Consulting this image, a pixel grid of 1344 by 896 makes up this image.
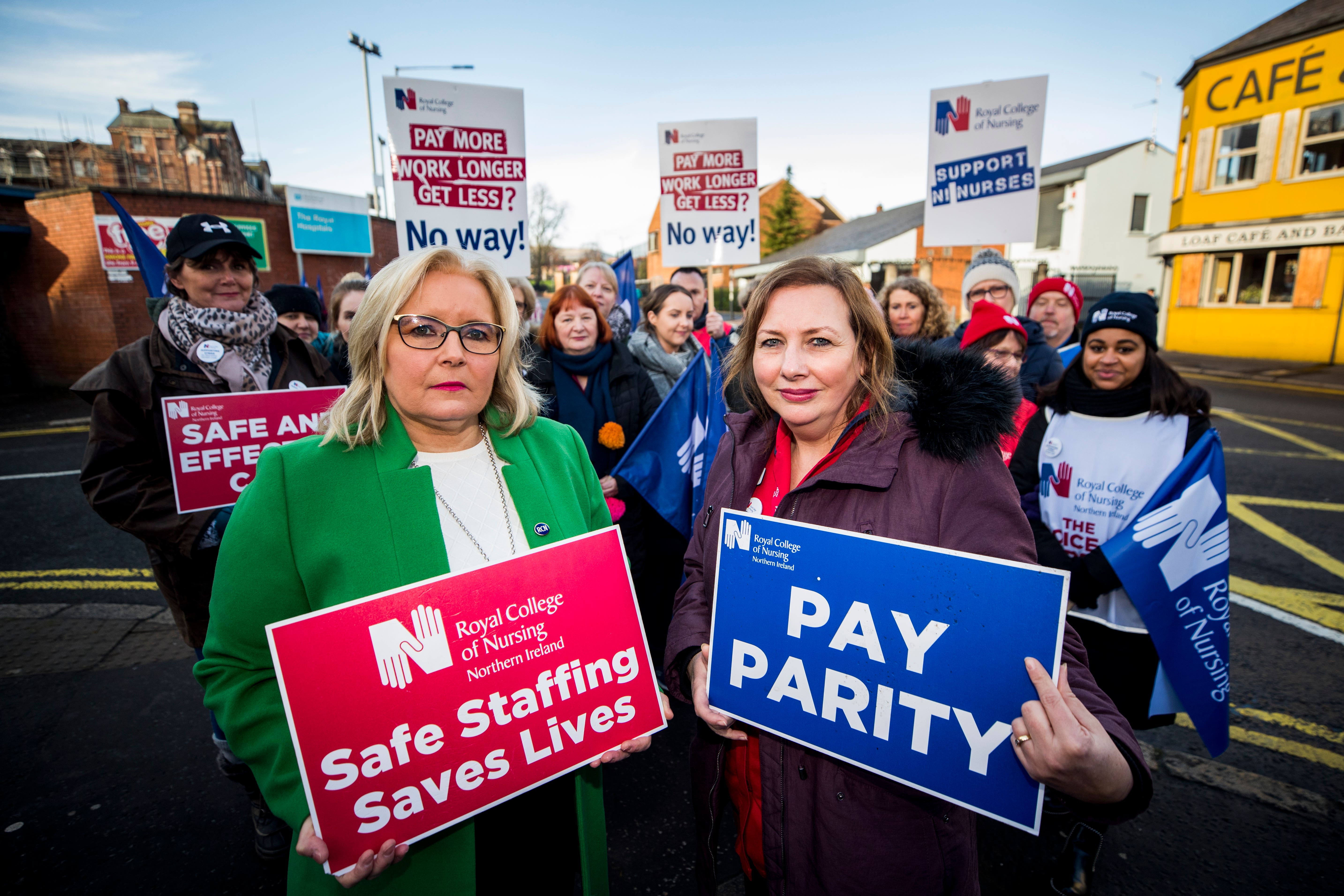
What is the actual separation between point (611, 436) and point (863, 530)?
7.87ft

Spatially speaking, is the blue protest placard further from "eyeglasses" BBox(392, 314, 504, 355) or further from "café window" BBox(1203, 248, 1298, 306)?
"café window" BBox(1203, 248, 1298, 306)

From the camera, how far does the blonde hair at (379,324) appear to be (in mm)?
1604

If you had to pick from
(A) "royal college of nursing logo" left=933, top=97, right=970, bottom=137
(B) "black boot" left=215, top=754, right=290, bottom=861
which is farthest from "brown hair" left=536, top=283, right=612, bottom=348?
(A) "royal college of nursing logo" left=933, top=97, right=970, bottom=137

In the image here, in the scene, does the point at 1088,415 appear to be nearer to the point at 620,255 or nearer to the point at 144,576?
the point at 620,255

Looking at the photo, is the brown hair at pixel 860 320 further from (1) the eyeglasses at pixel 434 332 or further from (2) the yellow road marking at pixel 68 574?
(2) the yellow road marking at pixel 68 574

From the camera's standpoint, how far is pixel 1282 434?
368 inches

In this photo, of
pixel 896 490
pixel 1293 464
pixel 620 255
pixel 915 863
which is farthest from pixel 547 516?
pixel 1293 464

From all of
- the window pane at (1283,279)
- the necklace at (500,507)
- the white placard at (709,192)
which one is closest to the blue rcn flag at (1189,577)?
the necklace at (500,507)

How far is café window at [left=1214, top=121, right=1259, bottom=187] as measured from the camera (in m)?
17.7

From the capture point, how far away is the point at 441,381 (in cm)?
162

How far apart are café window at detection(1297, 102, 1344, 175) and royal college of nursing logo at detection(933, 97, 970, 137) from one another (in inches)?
733

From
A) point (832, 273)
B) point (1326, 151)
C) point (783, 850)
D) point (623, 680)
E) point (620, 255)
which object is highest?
point (1326, 151)

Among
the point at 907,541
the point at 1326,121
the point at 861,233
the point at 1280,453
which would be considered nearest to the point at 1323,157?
the point at 1326,121

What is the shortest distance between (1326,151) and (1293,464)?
15337mm
